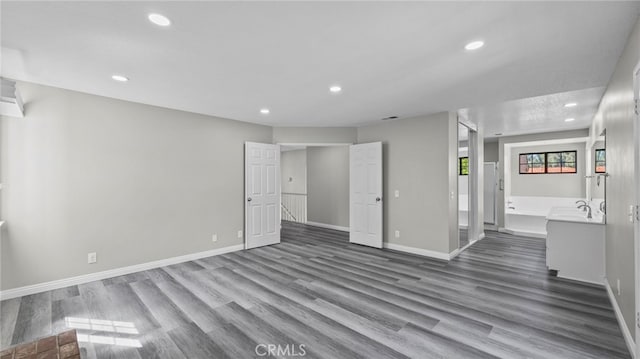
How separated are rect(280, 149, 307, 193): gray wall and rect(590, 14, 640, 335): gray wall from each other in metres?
7.39

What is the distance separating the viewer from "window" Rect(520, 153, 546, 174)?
7.72 meters

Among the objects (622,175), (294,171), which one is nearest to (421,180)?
(622,175)

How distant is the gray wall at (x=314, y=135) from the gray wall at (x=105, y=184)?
1.17 metres

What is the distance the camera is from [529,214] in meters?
6.86

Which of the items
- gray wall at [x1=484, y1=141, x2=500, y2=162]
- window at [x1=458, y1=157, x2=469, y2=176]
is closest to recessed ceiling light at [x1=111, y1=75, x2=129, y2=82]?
window at [x1=458, y1=157, x2=469, y2=176]

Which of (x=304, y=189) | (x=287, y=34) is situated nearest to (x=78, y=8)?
(x=287, y=34)

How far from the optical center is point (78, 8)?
1.85m

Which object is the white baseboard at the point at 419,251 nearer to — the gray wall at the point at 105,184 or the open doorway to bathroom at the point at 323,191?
the open doorway to bathroom at the point at 323,191

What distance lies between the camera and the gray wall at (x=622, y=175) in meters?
2.16

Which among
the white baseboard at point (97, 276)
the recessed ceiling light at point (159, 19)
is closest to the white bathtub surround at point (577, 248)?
the recessed ceiling light at point (159, 19)

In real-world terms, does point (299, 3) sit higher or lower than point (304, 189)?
higher

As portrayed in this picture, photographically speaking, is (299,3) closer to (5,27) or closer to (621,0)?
(621,0)

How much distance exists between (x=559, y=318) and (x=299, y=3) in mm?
3740

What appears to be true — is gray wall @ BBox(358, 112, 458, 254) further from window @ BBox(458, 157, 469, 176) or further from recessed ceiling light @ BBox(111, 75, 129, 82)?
recessed ceiling light @ BBox(111, 75, 129, 82)
